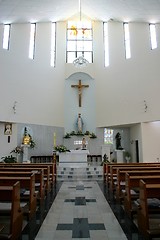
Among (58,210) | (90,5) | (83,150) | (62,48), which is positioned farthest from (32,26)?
(58,210)

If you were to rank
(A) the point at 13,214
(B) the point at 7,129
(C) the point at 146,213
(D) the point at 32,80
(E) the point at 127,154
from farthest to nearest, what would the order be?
(E) the point at 127,154 < (D) the point at 32,80 < (B) the point at 7,129 < (C) the point at 146,213 < (A) the point at 13,214

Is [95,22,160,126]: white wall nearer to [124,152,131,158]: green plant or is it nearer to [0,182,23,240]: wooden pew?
[124,152,131,158]: green plant

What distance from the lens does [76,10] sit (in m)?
13.9

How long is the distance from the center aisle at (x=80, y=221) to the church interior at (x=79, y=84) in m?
4.00

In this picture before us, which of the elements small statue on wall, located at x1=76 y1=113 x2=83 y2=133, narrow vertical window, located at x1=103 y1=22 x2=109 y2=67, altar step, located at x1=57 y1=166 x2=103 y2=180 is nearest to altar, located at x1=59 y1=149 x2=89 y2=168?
altar step, located at x1=57 y1=166 x2=103 y2=180

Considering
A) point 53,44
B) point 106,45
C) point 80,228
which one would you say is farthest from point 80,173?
point 53,44

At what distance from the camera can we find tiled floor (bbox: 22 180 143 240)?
2865 millimetres

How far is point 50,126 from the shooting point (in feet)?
44.0

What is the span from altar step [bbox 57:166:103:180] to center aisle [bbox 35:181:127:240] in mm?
3764

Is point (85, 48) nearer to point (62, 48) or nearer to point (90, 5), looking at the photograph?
point (62, 48)

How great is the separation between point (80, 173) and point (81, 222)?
585 cm

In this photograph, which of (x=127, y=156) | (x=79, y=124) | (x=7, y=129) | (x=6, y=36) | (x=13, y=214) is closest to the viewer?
(x=13, y=214)

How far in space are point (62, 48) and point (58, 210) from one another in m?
12.4

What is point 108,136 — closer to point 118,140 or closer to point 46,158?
point 118,140
